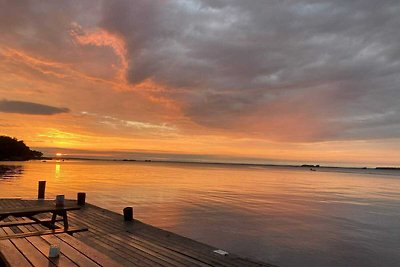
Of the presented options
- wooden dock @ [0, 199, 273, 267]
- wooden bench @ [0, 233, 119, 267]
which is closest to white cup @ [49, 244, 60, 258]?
wooden bench @ [0, 233, 119, 267]

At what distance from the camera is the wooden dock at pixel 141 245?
818cm

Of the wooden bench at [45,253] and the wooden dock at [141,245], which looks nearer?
the wooden bench at [45,253]

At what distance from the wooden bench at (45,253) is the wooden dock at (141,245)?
175 cm

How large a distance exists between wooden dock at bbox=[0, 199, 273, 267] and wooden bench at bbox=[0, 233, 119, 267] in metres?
1.75

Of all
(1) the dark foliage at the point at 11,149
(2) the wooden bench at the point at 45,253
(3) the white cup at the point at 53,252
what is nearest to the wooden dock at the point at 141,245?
A: (2) the wooden bench at the point at 45,253

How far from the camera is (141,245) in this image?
958 centimetres

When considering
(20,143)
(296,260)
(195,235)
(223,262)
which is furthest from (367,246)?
(20,143)

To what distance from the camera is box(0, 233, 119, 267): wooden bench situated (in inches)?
200

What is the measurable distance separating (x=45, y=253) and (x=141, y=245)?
4.34m

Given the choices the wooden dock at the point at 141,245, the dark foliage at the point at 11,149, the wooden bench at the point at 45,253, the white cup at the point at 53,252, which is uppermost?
the dark foliage at the point at 11,149

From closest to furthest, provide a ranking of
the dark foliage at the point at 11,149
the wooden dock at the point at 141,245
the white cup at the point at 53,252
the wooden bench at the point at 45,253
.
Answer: the wooden bench at the point at 45,253 < the white cup at the point at 53,252 < the wooden dock at the point at 141,245 < the dark foliage at the point at 11,149

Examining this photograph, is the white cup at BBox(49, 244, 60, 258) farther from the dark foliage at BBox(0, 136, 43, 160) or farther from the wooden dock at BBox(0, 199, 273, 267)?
the dark foliage at BBox(0, 136, 43, 160)

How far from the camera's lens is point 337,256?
49.3 feet

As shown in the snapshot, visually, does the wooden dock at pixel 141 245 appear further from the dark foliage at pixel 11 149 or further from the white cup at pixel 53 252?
the dark foliage at pixel 11 149
